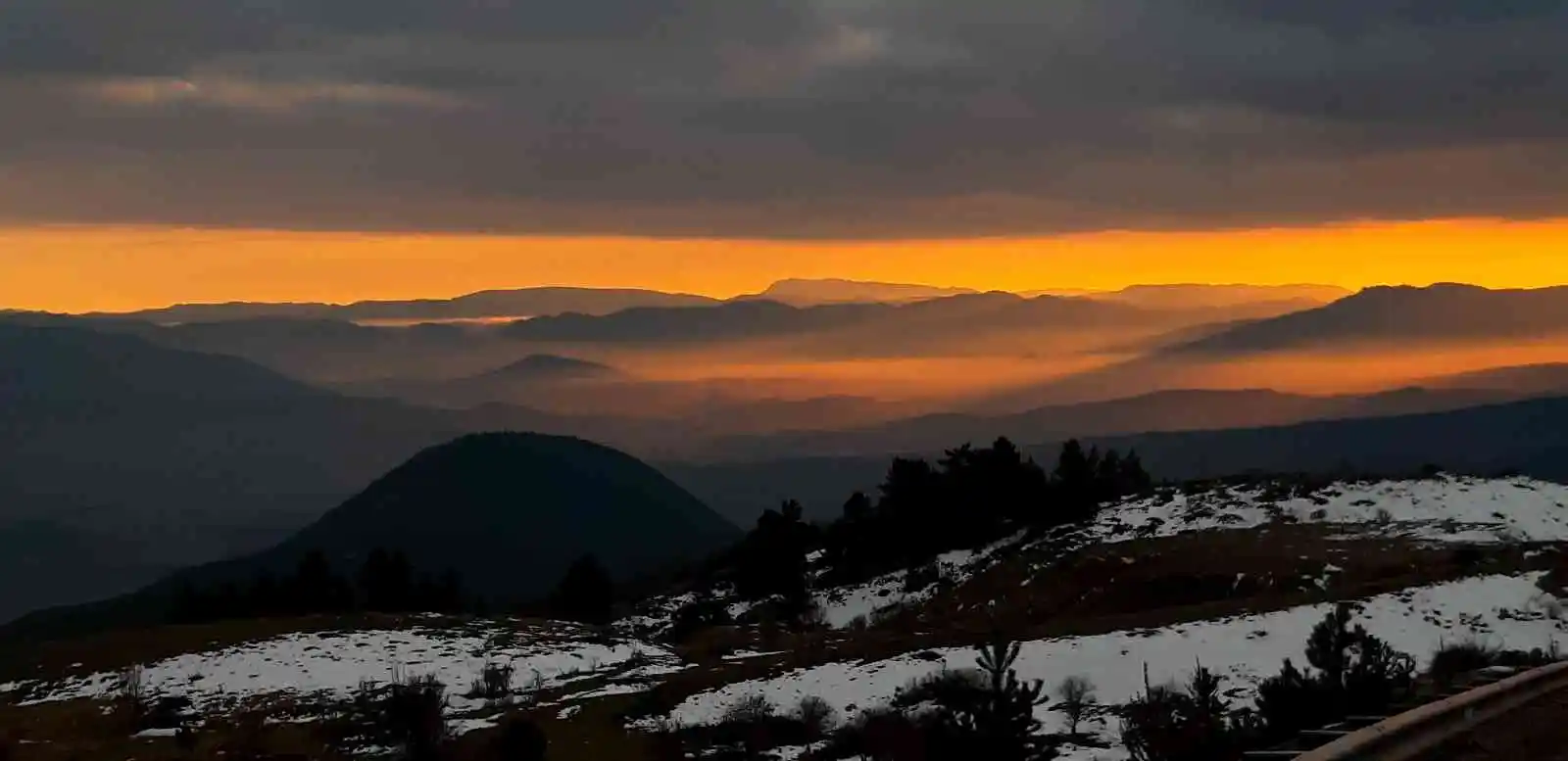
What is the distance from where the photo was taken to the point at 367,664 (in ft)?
147

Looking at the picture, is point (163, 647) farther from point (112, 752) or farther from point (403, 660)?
point (112, 752)

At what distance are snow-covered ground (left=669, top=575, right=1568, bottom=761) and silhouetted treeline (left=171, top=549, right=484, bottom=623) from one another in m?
52.2

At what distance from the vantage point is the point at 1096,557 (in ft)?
169

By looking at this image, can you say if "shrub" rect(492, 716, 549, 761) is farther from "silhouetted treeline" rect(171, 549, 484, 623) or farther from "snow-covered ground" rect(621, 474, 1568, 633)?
"silhouetted treeline" rect(171, 549, 484, 623)

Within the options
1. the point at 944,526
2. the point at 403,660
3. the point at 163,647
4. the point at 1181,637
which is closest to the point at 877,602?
the point at 944,526

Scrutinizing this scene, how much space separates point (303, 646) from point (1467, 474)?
46.7 metres

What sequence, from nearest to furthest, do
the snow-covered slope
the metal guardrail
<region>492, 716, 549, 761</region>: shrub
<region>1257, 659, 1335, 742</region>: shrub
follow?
the metal guardrail, <region>1257, 659, 1335, 742</region>: shrub, <region>492, 716, 549, 761</region>: shrub, the snow-covered slope

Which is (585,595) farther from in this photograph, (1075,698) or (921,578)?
(1075,698)

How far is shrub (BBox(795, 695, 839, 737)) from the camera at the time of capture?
Answer: 28188 mm

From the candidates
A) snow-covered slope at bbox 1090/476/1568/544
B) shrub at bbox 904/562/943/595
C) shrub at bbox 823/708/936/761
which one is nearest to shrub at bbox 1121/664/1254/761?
shrub at bbox 823/708/936/761

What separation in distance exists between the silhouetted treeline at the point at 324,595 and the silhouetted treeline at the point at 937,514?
63.2 ft

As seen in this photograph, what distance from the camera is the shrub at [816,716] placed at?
92.5 ft

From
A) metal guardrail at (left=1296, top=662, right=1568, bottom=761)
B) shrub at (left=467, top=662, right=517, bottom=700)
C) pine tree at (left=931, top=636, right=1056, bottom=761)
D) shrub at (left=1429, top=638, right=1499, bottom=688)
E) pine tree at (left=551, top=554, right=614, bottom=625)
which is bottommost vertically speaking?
pine tree at (left=551, top=554, right=614, bottom=625)

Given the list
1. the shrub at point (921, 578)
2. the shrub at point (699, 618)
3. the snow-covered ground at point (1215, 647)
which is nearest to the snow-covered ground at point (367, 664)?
the snow-covered ground at point (1215, 647)
